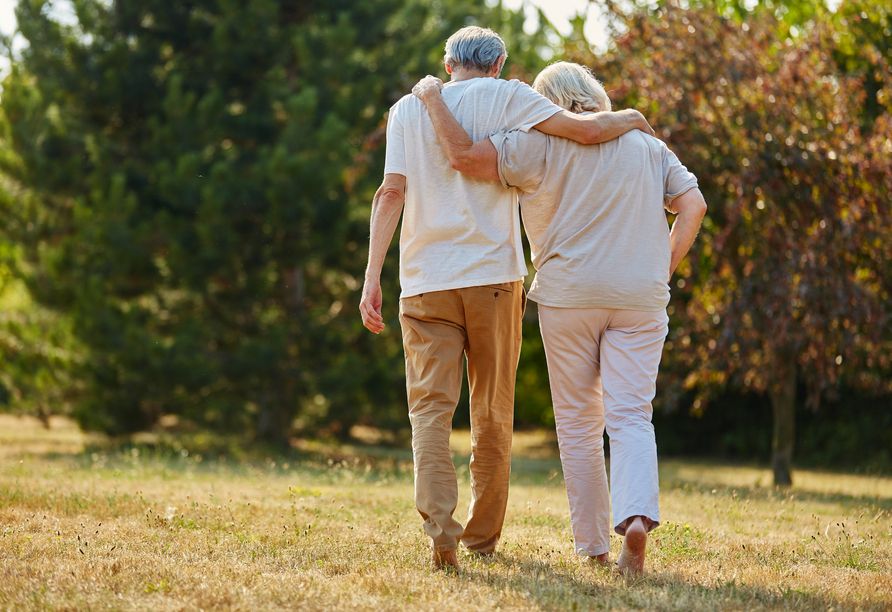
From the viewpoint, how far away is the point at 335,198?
349 inches

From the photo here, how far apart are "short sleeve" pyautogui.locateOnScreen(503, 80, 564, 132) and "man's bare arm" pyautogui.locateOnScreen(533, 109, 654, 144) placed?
0.02 metres

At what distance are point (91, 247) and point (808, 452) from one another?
8.95m

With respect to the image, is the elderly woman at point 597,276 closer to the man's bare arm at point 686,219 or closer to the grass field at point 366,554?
the man's bare arm at point 686,219

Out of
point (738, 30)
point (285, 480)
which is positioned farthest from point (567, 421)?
point (738, 30)

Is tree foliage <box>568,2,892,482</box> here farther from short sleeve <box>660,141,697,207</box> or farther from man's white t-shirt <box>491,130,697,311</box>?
man's white t-shirt <box>491,130,697,311</box>

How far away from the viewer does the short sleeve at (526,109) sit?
117 inches

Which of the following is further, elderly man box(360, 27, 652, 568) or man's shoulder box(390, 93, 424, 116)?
man's shoulder box(390, 93, 424, 116)

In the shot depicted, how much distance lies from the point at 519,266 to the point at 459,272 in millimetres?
256

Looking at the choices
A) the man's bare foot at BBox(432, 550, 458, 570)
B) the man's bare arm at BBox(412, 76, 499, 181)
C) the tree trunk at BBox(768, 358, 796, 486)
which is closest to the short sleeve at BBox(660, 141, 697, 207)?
the man's bare arm at BBox(412, 76, 499, 181)

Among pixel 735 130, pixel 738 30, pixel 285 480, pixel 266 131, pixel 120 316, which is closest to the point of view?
pixel 285 480

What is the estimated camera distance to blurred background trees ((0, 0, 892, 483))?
6.92m

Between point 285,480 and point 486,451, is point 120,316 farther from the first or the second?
point 486,451

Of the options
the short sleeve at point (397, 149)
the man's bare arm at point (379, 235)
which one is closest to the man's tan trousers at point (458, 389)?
the man's bare arm at point (379, 235)

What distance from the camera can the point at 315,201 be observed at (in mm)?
8688
